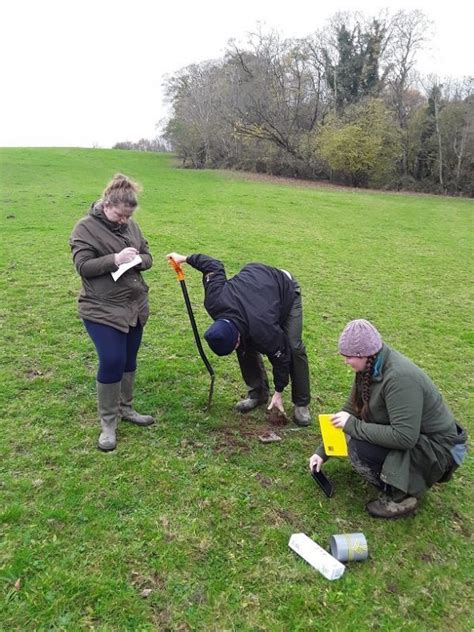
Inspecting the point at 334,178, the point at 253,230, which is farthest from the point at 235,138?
the point at 253,230

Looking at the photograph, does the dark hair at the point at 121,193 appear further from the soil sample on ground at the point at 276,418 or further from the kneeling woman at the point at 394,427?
the soil sample on ground at the point at 276,418

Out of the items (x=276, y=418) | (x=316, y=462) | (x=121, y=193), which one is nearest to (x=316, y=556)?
(x=316, y=462)

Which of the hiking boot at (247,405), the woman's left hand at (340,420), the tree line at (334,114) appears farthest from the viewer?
the tree line at (334,114)

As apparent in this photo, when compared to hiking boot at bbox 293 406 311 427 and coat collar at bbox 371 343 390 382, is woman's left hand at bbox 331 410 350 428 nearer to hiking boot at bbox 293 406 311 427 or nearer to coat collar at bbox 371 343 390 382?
coat collar at bbox 371 343 390 382

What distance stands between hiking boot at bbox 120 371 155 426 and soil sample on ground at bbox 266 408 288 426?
1.10m

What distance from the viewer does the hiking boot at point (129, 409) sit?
4570 millimetres

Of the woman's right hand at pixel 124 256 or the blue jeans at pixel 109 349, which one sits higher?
the woman's right hand at pixel 124 256

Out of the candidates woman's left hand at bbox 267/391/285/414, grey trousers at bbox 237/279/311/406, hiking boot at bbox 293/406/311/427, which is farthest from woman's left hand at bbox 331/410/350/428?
hiking boot at bbox 293/406/311/427

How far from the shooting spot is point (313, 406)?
5211 mm

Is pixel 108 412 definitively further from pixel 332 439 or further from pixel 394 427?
pixel 394 427

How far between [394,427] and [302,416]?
5.14 ft

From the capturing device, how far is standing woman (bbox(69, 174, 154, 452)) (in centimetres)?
384

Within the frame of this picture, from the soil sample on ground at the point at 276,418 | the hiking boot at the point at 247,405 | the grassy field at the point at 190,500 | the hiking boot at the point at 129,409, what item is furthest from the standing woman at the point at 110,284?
the soil sample on ground at the point at 276,418

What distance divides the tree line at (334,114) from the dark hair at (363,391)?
29.0m
